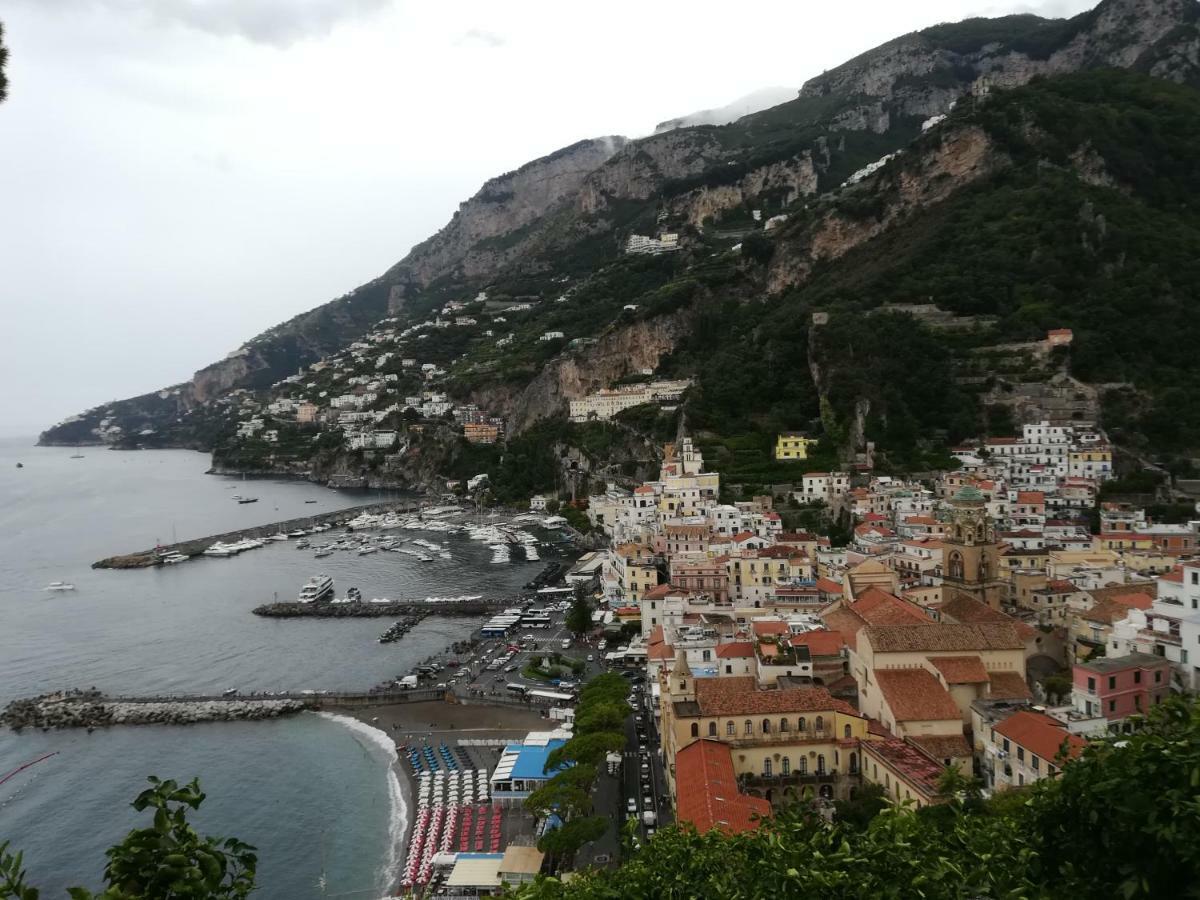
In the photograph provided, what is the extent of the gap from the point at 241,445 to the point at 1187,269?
379 feet

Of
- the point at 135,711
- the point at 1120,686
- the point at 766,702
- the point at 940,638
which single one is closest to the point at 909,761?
the point at 766,702

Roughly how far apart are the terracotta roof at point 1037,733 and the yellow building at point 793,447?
33.7m

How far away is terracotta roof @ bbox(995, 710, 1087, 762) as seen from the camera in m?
16.1

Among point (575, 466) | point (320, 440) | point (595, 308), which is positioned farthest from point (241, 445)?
point (575, 466)

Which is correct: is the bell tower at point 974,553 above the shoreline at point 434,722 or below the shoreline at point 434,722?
above

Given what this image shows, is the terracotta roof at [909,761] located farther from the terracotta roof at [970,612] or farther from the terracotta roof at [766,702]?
the terracotta roof at [970,612]

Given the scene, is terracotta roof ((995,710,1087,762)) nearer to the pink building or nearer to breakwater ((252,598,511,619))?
the pink building

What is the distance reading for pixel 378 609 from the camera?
145 ft

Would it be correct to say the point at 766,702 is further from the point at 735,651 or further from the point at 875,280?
the point at 875,280

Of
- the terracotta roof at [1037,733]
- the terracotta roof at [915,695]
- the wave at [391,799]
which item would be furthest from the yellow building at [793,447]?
the terracotta roof at [1037,733]

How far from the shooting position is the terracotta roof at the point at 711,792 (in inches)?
621

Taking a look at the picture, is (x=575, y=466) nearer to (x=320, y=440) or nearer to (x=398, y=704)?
(x=398, y=704)

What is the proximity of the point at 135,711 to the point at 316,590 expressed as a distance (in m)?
16.5

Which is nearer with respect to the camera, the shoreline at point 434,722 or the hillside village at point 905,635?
the hillside village at point 905,635
